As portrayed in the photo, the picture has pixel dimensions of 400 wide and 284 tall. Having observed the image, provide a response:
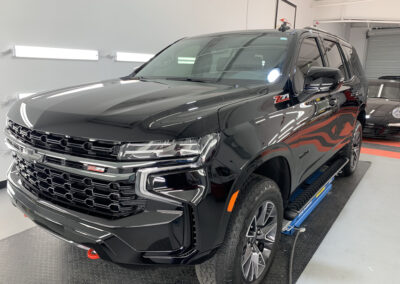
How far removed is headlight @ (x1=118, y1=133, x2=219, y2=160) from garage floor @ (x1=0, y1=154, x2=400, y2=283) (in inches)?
40.4

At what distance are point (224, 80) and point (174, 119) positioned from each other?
837 millimetres

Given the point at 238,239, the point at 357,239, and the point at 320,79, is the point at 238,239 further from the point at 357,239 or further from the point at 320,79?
the point at 357,239

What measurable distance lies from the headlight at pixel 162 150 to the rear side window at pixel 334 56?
6.67 ft

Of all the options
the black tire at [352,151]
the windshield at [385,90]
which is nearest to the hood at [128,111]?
the black tire at [352,151]

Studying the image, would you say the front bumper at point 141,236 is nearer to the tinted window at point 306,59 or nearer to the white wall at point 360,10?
the tinted window at point 306,59

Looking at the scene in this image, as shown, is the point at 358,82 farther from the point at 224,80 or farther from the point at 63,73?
the point at 63,73

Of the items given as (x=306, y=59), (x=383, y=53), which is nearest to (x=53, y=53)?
(x=306, y=59)

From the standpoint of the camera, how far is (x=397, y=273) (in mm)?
1969

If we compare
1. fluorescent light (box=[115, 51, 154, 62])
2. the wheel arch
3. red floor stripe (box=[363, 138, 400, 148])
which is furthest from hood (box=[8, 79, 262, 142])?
red floor stripe (box=[363, 138, 400, 148])

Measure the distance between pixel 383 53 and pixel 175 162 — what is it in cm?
1540

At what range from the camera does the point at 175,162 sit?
47.3 inches

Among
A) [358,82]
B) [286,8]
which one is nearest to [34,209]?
[358,82]

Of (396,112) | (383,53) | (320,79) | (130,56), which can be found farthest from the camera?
(383,53)

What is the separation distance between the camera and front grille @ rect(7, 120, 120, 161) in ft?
3.97
